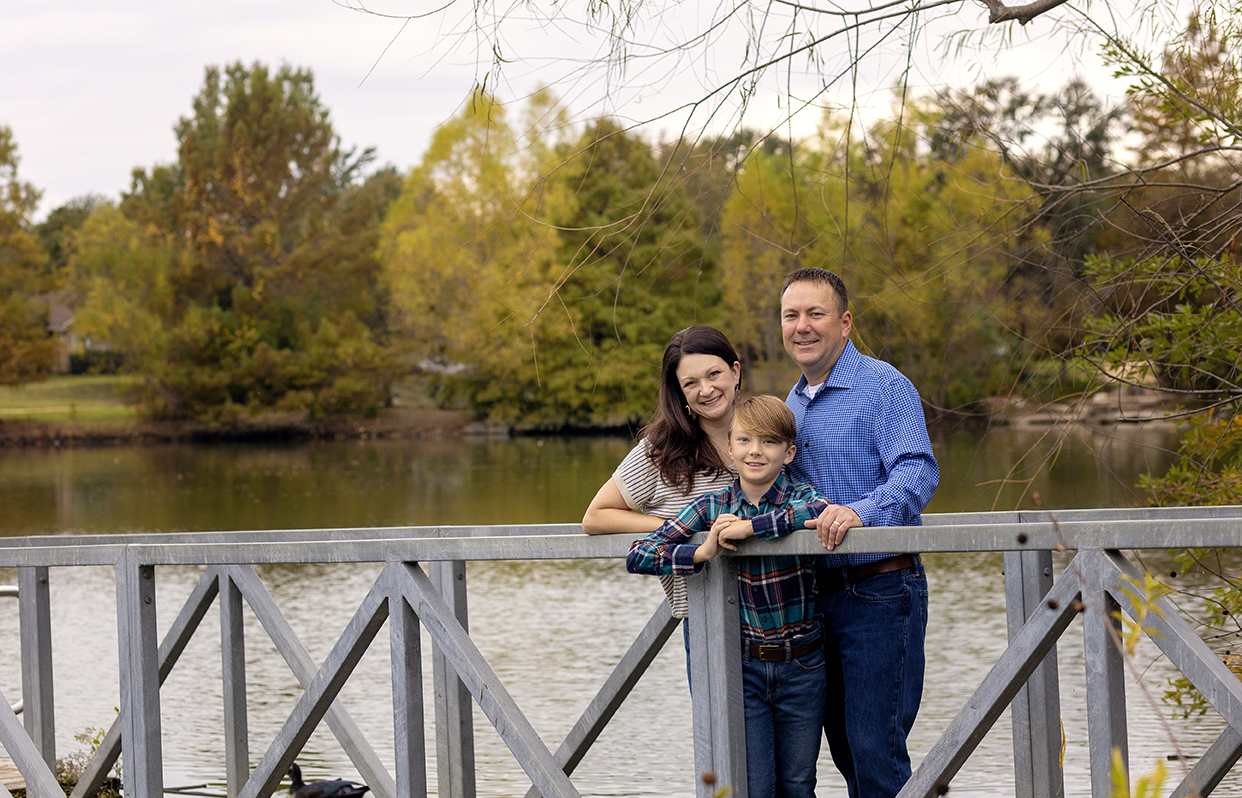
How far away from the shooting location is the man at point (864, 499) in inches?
126

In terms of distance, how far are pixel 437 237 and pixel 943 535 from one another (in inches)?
1654

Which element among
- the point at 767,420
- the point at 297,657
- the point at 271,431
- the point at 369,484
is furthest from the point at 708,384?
the point at 271,431

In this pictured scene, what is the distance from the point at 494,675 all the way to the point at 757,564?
0.75 metres

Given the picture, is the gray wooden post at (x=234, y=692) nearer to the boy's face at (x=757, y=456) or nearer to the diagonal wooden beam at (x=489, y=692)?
the diagonal wooden beam at (x=489, y=692)

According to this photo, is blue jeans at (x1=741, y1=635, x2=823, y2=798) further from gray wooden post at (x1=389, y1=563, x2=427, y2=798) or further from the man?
gray wooden post at (x1=389, y1=563, x2=427, y2=798)

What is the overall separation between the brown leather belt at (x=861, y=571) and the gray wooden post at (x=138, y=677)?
2053 millimetres

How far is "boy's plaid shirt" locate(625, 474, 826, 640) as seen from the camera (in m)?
3.03

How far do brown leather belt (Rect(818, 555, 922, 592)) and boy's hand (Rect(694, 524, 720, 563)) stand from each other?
1.43ft

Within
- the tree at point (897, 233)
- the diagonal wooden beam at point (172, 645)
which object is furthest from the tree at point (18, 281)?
the diagonal wooden beam at point (172, 645)

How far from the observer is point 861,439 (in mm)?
3283

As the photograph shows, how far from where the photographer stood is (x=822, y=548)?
2885 mm

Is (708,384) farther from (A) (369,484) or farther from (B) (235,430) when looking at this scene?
(B) (235,430)

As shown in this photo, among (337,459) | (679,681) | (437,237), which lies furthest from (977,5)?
(437,237)

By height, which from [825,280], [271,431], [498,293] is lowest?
[271,431]
